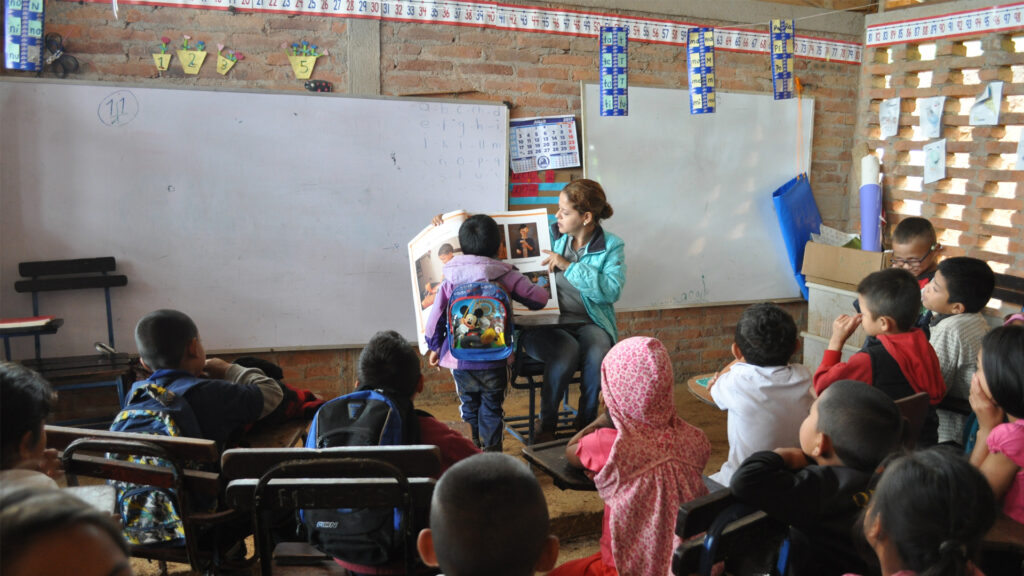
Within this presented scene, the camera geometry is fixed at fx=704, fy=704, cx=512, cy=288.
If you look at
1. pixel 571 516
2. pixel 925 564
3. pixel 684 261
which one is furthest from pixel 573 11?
pixel 925 564

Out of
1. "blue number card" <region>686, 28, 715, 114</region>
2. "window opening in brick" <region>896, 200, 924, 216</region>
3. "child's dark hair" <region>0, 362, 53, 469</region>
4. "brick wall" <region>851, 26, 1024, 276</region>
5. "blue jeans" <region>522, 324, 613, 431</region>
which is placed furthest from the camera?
"window opening in brick" <region>896, 200, 924, 216</region>

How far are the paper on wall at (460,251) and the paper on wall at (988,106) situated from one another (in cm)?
278

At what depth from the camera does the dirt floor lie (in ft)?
9.12

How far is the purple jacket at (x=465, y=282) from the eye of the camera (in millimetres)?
2889

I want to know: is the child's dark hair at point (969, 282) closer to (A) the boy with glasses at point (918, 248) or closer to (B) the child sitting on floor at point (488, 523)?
(A) the boy with glasses at point (918, 248)

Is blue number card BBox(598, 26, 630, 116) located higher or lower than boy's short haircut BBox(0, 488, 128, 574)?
higher

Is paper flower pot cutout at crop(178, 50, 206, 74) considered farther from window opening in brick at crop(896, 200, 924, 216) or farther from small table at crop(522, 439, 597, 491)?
window opening in brick at crop(896, 200, 924, 216)

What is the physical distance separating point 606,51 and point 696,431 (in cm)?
265

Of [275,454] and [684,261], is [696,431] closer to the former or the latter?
[275,454]

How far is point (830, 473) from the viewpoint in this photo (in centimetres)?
158

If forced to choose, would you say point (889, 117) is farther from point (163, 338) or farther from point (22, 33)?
point (22, 33)

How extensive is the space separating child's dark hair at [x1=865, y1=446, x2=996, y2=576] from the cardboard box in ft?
10.5

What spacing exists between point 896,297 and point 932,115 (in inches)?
105

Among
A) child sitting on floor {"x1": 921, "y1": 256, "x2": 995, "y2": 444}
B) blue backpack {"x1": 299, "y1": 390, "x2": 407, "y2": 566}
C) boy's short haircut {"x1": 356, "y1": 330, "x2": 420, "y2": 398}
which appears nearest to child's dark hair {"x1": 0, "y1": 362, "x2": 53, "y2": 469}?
blue backpack {"x1": 299, "y1": 390, "x2": 407, "y2": 566}
